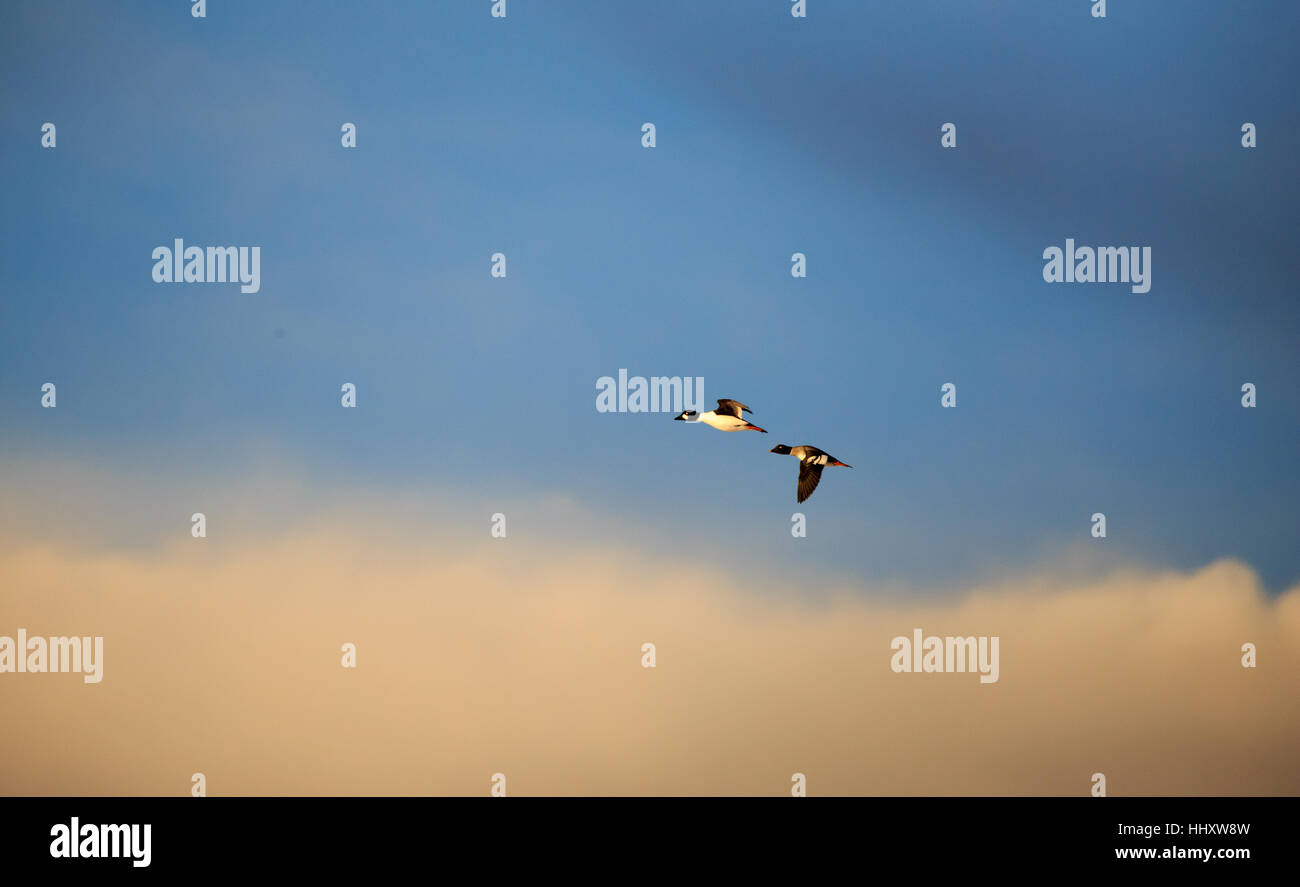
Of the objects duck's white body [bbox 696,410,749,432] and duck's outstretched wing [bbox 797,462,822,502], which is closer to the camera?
duck's white body [bbox 696,410,749,432]

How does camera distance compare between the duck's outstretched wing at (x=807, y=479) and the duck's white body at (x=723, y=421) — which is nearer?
the duck's white body at (x=723, y=421)
